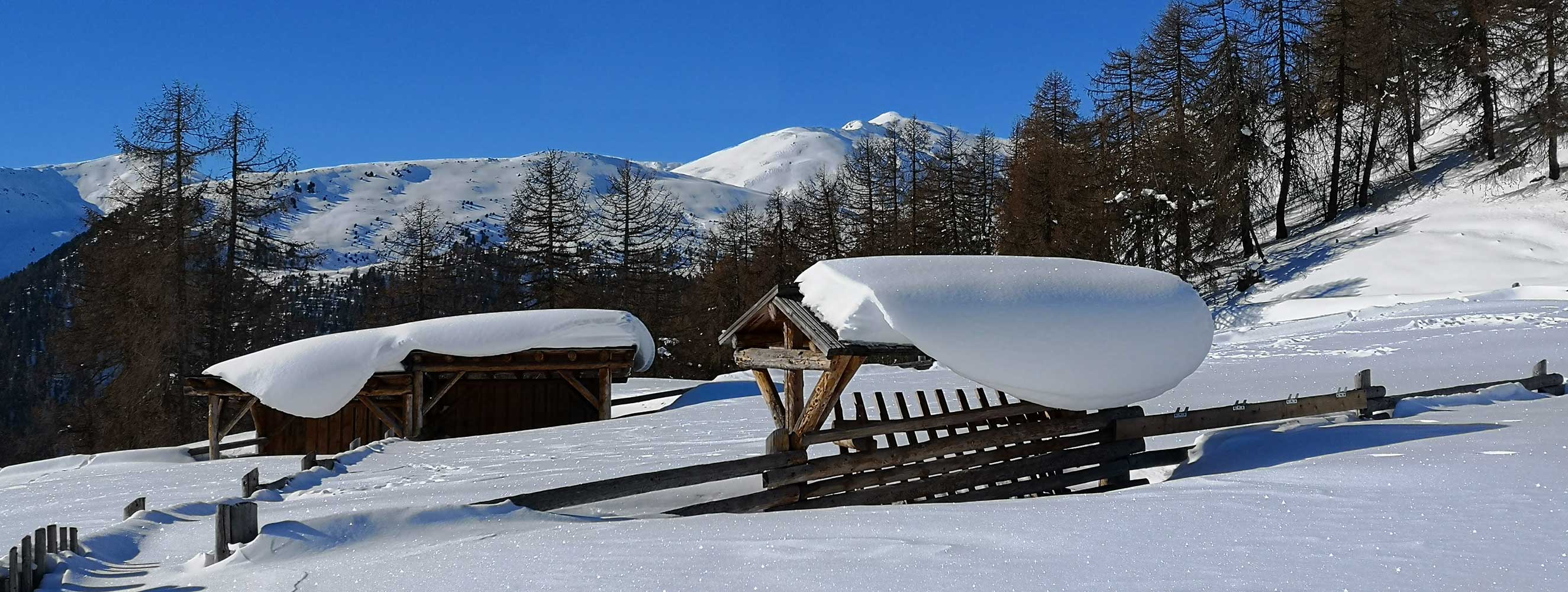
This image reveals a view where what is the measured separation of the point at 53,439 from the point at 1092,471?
1975 inches

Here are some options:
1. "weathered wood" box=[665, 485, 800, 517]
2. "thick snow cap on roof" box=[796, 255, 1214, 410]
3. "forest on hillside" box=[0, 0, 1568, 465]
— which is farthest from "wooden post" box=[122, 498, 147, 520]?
"forest on hillside" box=[0, 0, 1568, 465]

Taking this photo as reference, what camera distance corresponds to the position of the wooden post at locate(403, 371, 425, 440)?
17.9 meters

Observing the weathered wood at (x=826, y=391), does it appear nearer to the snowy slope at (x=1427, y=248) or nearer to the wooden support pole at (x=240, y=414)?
the wooden support pole at (x=240, y=414)

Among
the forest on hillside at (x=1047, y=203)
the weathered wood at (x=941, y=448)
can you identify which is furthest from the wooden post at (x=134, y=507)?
the forest on hillside at (x=1047, y=203)

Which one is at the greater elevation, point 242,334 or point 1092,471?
point 242,334

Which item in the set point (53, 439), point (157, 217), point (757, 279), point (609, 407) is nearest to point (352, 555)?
point (609, 407)

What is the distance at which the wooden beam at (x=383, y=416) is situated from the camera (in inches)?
713

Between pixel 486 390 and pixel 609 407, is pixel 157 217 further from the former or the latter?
pixel 609 407

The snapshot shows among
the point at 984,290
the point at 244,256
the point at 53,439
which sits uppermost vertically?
the point at 244,256

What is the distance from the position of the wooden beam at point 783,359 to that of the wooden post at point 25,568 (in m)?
4.98

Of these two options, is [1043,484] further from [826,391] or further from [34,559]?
[34,559]

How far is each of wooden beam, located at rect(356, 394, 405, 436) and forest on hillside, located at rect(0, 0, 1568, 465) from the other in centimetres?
1270

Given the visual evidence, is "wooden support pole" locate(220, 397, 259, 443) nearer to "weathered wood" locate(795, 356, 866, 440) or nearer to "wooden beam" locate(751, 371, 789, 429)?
"wooden beam" locate(751, 371, 789, 429)

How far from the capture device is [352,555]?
5.61m
